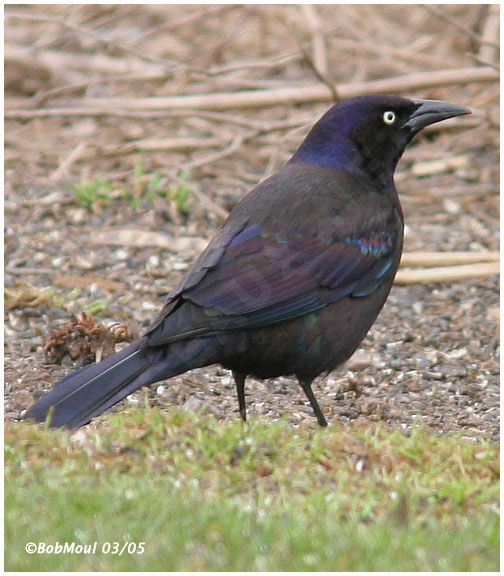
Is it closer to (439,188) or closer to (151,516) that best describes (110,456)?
(151,516)

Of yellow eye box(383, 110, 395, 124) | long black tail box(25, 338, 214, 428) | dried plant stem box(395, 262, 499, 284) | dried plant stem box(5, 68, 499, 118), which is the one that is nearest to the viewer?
long black tail box(25, 338, 214, 428)

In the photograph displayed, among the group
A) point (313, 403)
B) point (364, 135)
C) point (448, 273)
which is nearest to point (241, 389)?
point (313, 403)

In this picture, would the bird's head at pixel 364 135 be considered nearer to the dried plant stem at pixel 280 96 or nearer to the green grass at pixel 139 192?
the green grass at pixel 139 192

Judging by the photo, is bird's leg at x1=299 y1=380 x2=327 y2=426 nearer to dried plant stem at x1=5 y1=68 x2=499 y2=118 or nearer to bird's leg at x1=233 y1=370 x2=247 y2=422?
bird's leg at x1=233 y1=370 x2=247 y2=422

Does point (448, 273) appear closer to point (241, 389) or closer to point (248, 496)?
point (241, 389)

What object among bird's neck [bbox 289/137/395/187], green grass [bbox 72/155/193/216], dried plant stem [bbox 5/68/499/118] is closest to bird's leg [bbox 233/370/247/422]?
bird's neck [bbox 289/137/395/187]

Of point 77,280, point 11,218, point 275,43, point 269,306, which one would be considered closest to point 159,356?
point 269,306
